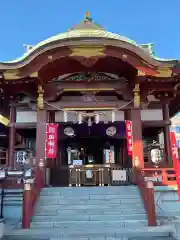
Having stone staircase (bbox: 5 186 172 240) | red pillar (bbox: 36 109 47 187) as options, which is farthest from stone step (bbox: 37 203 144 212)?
red pillar (bbox: 36 109 47 187)

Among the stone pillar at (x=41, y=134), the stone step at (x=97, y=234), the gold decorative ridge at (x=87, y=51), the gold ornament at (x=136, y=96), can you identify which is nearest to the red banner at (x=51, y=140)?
the stone pillar at (x=41, y=134)

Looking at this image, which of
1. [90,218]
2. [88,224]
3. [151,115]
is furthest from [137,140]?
[88,224]

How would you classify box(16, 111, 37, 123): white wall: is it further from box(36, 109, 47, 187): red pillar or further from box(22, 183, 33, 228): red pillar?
box(22, 183, 33, 228): red pillar

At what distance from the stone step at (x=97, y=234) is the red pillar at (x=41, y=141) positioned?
3.02 m

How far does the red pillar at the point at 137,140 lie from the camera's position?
1103cm

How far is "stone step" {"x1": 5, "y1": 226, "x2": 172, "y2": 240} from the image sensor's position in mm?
7219

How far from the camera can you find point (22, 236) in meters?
7.46

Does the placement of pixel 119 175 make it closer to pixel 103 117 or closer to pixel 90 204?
pixel 103 117

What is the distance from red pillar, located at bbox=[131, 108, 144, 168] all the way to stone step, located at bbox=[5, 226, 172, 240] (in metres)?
3.49

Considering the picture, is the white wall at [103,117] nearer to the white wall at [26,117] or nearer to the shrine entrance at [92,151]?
the shrine entrance at [92,151]

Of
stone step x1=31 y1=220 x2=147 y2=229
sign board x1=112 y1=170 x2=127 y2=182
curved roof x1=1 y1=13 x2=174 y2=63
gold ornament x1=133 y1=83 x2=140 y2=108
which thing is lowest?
stone step x1=31 y1=220 x2=147 y2=229

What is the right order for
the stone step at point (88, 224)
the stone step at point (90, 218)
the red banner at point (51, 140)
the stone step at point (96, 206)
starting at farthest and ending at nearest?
the red banner at point (51, 140) → the stone step at point (96, 206) → the stone step at point (90, 218) → the stone step at point (88, 224)

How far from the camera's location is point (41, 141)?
1133 cm

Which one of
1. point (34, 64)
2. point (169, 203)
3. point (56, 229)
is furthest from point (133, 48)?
point (56, 229)
